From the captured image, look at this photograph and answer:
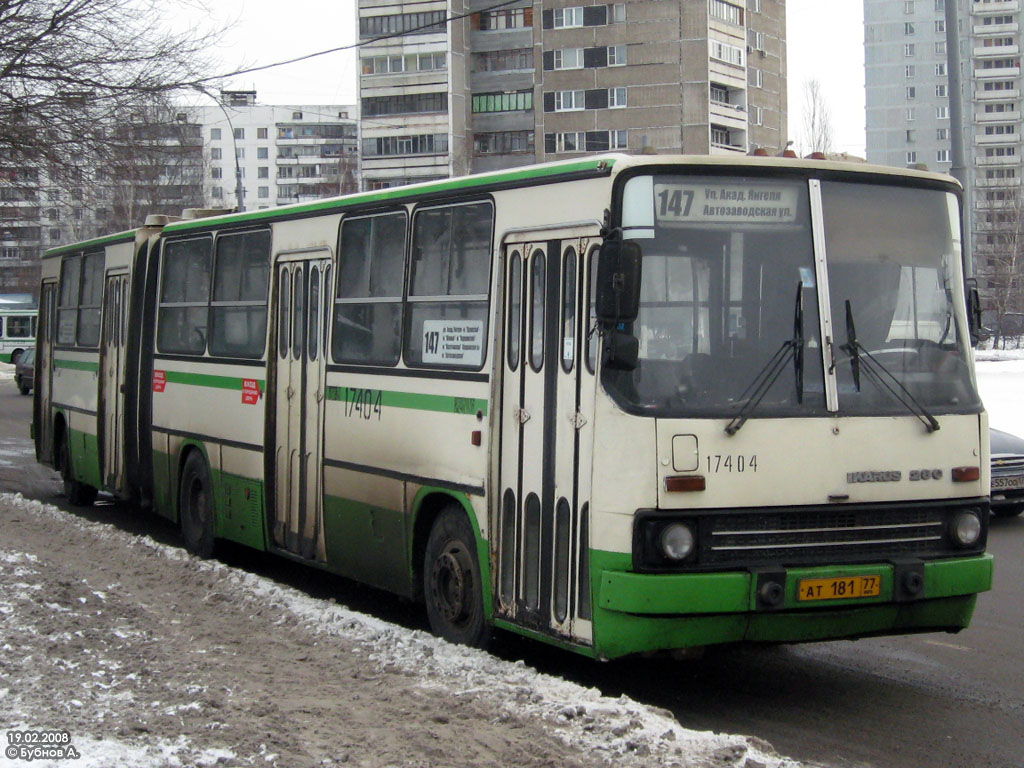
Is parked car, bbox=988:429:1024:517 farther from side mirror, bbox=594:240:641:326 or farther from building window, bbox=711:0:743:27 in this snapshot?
building window, bbox=711:0:743:27

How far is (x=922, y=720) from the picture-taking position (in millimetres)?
6898

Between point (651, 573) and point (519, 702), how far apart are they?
3.16 feet

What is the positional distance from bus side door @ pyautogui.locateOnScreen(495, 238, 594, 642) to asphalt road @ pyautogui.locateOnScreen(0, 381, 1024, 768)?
29.9 inches

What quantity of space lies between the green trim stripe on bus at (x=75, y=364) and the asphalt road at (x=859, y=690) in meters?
6.68

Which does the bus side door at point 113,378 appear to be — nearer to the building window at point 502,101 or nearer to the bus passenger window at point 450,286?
the bus passenger window at point 450,286

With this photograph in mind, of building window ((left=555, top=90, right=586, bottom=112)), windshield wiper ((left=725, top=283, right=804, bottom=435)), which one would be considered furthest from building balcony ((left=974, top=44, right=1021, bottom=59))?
windshield wiper ((left=725, top=283, right=804, bottom=435))

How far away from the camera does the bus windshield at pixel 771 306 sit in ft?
22.6

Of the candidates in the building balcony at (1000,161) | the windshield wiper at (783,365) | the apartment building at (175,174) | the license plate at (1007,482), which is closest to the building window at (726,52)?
the apartment building at (175,174)

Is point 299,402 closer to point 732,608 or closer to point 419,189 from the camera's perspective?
point 419,189

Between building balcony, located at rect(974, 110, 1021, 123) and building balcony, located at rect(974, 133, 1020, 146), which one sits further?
building balcony, located at rect(974, 110, 1021, 123)

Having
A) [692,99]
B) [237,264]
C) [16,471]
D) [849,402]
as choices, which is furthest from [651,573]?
[692,99]

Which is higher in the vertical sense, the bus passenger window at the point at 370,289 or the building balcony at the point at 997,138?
the building balcony at the point at 997,138

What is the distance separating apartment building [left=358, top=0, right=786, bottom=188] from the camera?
85375 mm
